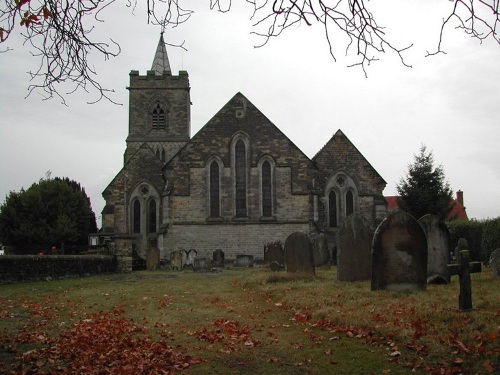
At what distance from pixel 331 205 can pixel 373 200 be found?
253cm

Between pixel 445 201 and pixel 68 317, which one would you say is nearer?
pixel 68 317

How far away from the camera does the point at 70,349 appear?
7.51 m

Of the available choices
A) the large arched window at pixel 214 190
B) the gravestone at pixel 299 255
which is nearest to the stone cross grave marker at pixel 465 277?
the gravestone at pixel 299 255

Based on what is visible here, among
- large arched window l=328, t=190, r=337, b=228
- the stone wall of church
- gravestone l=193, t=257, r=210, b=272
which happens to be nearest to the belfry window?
the stone wall of church

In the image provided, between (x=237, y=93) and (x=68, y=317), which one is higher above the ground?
(x=237, y=93)

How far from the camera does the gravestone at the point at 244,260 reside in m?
28.9

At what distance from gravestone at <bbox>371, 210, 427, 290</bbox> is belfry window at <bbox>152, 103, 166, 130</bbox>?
4014cm

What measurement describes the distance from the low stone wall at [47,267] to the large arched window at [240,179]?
28.3 feet

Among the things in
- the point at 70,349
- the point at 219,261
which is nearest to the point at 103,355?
the point at 70,349

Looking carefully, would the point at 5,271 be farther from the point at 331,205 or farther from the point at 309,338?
the point at 331,205

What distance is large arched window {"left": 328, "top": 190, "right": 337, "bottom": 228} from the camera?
3341 cm

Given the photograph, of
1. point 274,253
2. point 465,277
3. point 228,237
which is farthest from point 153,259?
point 465,277

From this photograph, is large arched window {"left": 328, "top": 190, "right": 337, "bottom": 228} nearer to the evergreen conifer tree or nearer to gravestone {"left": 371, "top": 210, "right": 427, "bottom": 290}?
the evergreen conifer tree

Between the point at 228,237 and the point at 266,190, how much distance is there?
11.6 feet
